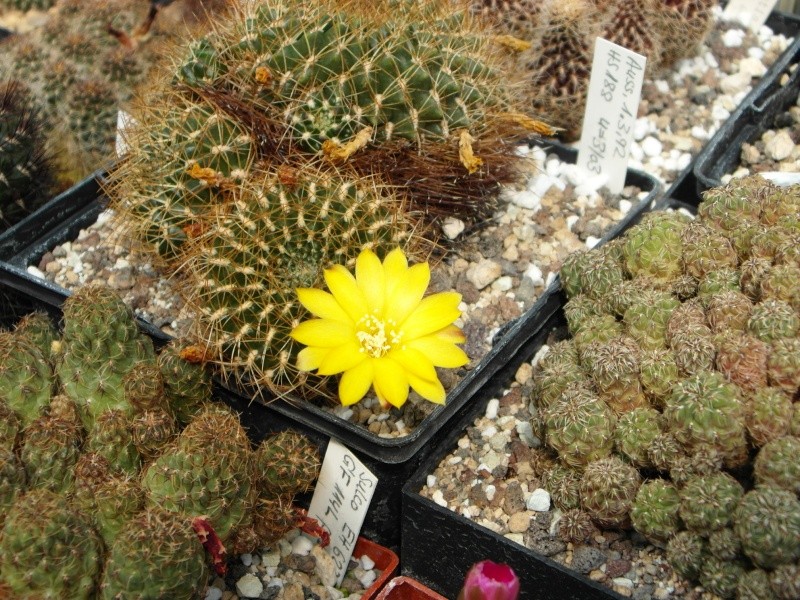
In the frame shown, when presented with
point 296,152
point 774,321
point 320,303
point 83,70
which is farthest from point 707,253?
point 83,70

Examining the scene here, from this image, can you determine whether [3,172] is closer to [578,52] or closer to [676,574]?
[578,52]

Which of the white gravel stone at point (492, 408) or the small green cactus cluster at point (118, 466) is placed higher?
the small green cactus cluster at point (118, 466)

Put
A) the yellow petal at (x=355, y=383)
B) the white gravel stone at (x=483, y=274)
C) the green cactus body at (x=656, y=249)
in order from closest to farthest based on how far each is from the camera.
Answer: the yellow petal at (x=355, y=383), the green cactus body at (x=656, y=249), the white gravel stone at (x=483, y=274)

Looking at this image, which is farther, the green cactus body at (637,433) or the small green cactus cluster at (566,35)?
the small green cactus cluster at (566,35)

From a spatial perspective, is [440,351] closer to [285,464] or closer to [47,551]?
[285,464]

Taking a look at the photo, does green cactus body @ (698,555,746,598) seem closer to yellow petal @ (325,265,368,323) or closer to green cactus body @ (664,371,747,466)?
green cactus body @ (664,371,747,466)

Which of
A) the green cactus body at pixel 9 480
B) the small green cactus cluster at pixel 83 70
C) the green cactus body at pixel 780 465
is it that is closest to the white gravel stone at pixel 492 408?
the green cactus body at pixel 780 465

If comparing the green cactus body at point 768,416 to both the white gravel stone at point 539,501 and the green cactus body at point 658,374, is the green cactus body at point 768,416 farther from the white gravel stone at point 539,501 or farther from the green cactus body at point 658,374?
the white gravel stone at point 539,501
